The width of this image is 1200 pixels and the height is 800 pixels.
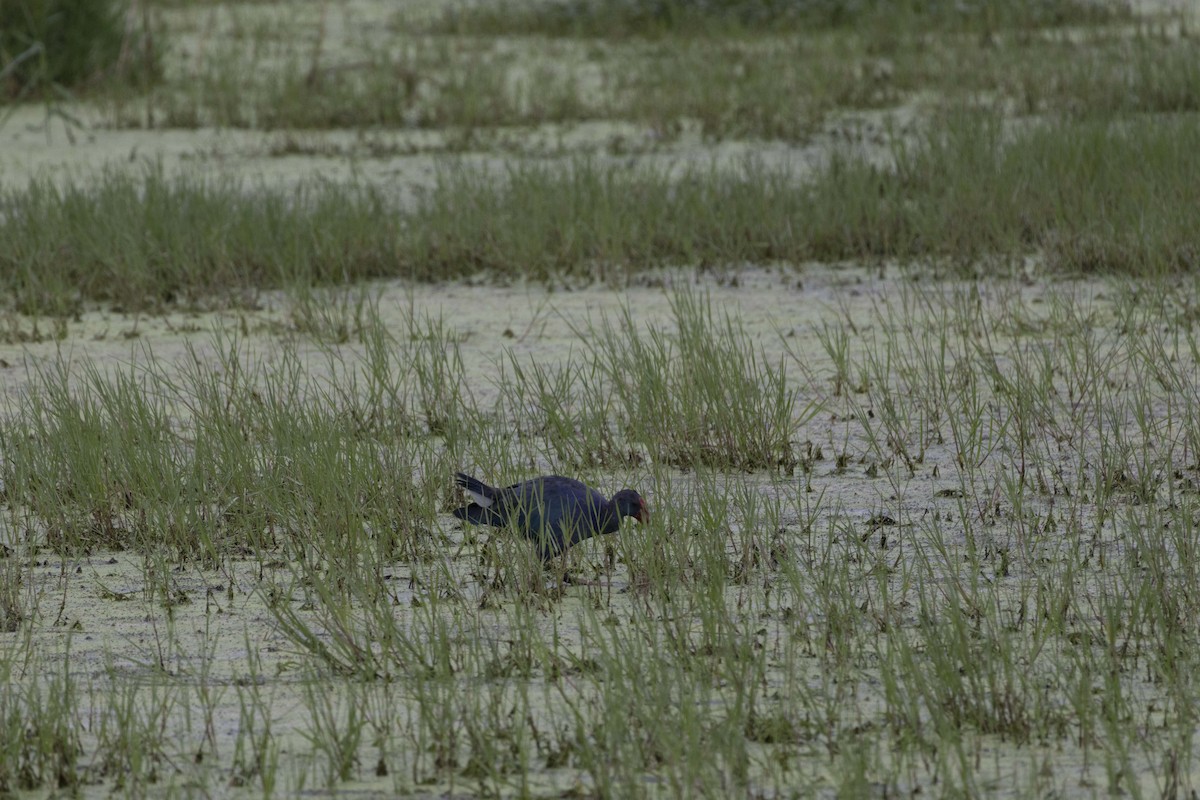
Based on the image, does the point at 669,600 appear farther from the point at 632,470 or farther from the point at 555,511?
the point at 632,470

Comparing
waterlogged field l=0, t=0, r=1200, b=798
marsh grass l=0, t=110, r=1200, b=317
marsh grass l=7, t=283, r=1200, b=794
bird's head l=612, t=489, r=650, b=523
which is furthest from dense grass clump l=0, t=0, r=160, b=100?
bird's head l=612, t=489, r=650, b=523

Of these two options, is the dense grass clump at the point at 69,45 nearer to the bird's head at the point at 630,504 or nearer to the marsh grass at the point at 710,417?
the marsh grass at the point at 710,417

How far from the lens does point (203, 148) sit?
33.4ft

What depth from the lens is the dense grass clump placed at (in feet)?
37.6

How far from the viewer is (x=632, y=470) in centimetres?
440

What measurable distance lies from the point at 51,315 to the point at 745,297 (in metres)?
2.79

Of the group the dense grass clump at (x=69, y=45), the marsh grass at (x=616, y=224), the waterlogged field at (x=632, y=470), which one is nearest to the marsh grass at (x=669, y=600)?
the waterlogged field at (x=632, y=470)

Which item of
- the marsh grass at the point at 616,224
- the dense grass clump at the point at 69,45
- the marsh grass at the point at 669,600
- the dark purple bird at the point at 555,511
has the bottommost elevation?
the marsh grass at the point at 669,600

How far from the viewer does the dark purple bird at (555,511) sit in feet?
11.5

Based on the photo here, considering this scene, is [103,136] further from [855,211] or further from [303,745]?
[303,745]

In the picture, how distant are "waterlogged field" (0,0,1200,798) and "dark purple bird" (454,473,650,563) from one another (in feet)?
0.18

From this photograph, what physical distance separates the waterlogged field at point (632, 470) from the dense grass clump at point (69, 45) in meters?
2.03

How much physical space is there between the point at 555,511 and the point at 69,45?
9.47 metres

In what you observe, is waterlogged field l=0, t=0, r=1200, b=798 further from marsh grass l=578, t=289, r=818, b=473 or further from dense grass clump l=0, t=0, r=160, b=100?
dense grass clump l=0, t=0, r=160, b=100
